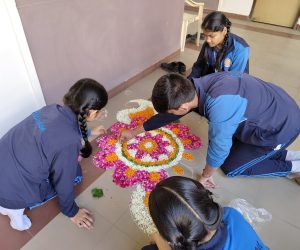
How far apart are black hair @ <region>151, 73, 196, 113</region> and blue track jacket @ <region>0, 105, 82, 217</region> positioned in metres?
0.42

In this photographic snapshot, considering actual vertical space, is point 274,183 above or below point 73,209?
below

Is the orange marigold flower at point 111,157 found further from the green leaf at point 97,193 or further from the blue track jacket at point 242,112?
the blue track jacket at point 242,112

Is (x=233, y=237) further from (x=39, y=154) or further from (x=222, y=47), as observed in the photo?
(x=222, y=47)

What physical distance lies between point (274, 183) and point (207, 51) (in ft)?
3.85

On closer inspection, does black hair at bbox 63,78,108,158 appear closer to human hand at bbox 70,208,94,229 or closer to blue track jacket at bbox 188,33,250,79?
human hand at bbox 70,208,94,229

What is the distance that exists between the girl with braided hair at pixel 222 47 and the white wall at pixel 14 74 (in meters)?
1.25

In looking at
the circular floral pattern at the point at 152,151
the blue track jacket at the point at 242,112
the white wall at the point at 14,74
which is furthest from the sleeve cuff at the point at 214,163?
the white wall at the point at 14,74

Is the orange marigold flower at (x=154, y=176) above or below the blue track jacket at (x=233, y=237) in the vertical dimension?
below

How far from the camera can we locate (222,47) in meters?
2.00

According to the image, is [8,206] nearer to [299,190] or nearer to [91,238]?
[91,238]

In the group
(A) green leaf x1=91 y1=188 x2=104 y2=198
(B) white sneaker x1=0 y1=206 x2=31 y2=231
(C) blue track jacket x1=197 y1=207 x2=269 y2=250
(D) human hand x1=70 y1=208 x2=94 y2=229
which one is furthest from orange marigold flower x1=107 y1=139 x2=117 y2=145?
(C) blue track jacket x1=197 y1=207 x2=269 y2=250

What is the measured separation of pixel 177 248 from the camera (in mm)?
749

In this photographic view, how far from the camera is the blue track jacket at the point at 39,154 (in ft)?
3.67

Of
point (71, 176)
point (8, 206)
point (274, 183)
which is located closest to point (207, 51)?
point (274, 183)
